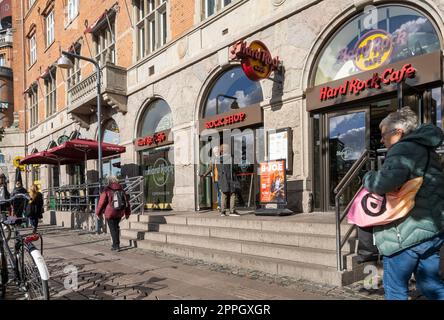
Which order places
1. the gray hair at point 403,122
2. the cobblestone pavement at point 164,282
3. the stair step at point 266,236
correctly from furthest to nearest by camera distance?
1. the stair step at point 266,236
2. the cobblestone pavement at point 164,282
3. the gray hair at point 403,122

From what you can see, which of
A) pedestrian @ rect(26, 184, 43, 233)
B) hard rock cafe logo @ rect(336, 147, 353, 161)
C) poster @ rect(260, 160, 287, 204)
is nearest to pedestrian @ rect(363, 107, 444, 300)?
poster @ rect(260, 160, 287, 204)

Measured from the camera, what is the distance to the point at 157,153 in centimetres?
1434

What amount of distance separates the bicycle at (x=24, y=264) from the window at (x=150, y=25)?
34.3ft

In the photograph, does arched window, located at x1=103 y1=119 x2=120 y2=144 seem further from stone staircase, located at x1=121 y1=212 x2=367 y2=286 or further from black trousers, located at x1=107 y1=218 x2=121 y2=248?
black trousers, located at x1=107 y1=218 x2=121 y2=248

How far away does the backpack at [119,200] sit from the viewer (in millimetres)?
8258

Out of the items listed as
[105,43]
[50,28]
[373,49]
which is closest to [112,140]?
[105,43]

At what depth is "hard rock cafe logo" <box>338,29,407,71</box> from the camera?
7477 mm

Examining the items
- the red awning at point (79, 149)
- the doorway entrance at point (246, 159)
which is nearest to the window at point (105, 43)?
the red awning at point (79, 149)

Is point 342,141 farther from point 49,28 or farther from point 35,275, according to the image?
point 49,28

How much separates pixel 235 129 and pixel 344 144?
345 cm

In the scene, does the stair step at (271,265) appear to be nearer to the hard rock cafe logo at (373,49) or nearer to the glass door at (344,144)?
the glass door at (344,144)

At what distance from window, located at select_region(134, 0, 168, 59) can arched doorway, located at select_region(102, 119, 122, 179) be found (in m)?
3.67

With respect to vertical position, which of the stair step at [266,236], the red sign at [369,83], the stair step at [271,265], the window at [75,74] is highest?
the window at [75,74]
